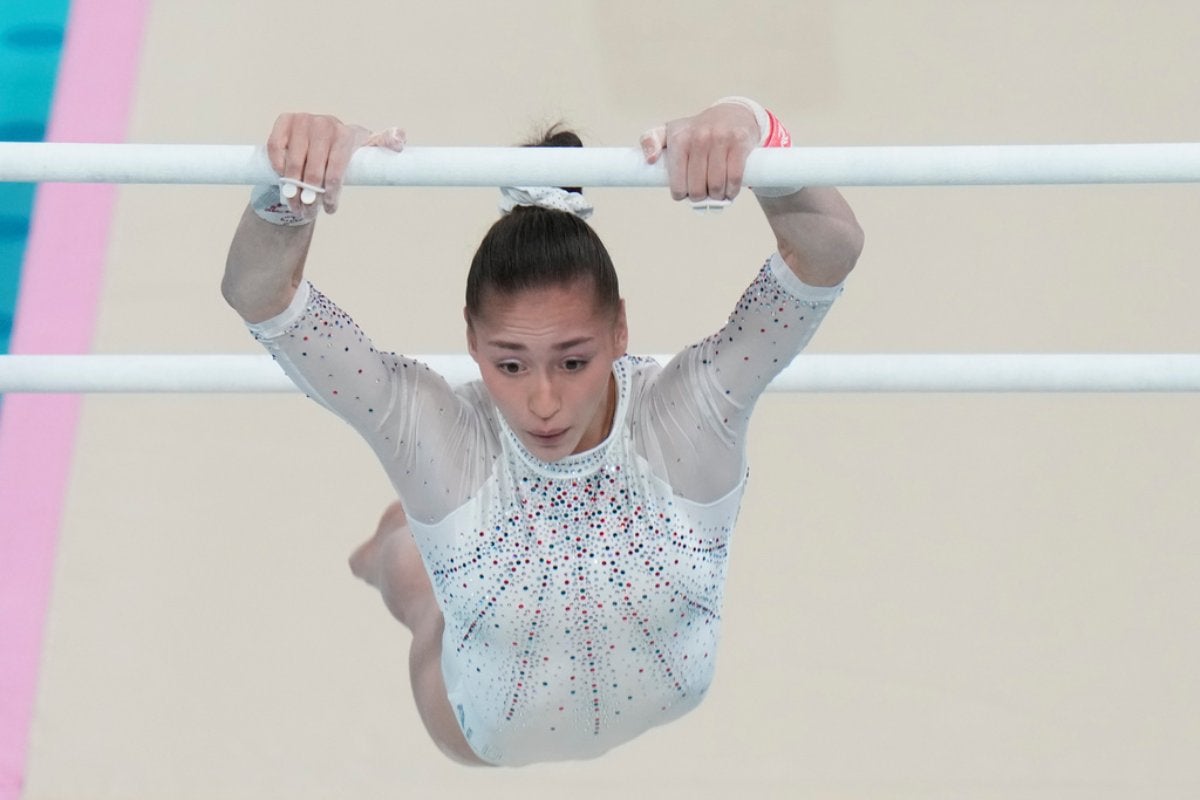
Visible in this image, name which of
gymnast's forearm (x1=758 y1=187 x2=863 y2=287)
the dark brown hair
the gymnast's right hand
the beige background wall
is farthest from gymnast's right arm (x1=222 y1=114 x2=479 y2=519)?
the beige background wall

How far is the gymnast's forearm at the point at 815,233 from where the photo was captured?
4.10 ft

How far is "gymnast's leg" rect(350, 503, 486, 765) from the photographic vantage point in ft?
5.73

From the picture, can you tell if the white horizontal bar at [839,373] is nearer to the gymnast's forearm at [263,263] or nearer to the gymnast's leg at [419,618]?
the gymnast's leg at [419,618]

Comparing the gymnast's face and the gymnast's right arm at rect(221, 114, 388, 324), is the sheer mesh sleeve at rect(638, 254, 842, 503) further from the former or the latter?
the gymnast's right arm at rect(221, 114, 388, 324)

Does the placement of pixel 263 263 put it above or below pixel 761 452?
below

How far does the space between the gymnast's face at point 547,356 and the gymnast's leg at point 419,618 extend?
0.48 meters

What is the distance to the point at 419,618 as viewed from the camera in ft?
6.00

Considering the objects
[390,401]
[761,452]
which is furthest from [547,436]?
[761,452]

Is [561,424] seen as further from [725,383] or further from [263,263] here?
[263,263]

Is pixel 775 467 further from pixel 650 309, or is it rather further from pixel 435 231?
pixel 435 231

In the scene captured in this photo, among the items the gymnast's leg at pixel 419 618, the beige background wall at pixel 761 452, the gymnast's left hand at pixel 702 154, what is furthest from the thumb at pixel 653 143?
the beige background wall at pixel 761 452

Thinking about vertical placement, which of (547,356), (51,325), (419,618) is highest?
(51,325)

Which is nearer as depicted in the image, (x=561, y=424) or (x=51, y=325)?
(x=561, y=424)

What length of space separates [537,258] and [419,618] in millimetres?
653
